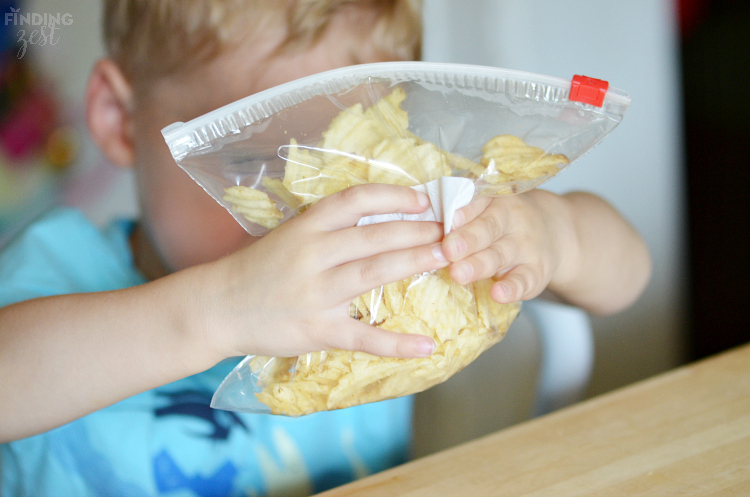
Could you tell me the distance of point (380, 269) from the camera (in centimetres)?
39

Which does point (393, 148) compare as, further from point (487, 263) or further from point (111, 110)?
point (111, 110)

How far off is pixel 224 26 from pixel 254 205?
461mm

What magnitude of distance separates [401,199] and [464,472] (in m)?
0.26

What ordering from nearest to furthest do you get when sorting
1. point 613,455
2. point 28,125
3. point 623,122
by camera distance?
point 613,455
point 28,125
point 623,122

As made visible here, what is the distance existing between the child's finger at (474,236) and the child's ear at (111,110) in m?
0.71

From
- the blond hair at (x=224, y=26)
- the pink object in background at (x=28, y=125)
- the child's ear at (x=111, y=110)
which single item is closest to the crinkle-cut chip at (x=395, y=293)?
the blond hair at (x=224, y=26)

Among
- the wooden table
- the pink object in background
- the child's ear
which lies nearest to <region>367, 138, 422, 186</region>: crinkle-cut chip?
the wooden table

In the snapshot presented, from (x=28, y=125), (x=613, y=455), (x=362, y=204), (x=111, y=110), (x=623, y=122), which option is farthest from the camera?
(x=623, y=122)

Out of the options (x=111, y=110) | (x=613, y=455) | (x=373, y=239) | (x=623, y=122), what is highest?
(x=111, y=110)

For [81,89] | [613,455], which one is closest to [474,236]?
[613,455]

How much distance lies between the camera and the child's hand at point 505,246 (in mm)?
393

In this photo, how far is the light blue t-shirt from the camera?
0.70m

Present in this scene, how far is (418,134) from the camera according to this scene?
0.42 metres

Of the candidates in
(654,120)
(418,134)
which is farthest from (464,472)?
(654,120)
